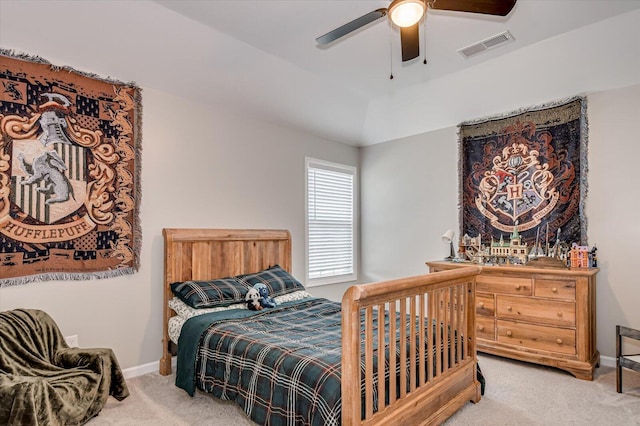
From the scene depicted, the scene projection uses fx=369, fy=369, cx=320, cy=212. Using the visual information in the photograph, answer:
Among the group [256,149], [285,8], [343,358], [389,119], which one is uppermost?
[285,8]

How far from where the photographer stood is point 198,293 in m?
3.14

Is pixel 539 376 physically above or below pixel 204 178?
below

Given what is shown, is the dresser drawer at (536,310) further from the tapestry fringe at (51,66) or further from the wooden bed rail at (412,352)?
the tapestry fringe at (51,66)

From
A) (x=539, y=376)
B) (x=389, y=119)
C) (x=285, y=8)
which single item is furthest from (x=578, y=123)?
(x=285, y=8)

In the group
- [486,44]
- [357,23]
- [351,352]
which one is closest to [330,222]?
[486,44]

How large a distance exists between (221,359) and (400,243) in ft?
10.3

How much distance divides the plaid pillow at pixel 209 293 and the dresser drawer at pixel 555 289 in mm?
2675

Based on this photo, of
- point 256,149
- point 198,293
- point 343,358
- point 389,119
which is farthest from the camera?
point 389,119

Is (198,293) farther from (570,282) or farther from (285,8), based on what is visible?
(570,282)

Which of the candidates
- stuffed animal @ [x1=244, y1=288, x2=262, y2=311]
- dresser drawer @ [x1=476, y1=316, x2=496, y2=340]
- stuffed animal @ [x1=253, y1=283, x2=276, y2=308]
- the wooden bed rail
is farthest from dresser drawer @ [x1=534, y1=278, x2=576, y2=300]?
stuffed animal @ [x1=244, y1=288, x2=262, y2=311]

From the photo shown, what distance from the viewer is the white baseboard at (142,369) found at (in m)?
3.14

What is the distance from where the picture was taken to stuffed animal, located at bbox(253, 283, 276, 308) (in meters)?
3.29

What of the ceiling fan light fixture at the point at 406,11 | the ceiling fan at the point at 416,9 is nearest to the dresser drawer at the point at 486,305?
the ceiling fan at the point at 416,9

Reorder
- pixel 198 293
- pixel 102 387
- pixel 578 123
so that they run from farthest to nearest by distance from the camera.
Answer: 1. pixel 578 123
2. pixel 198 293
3. pixel 102 387
